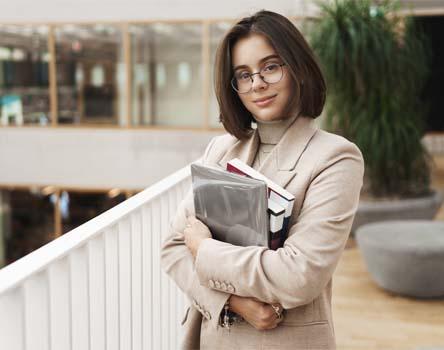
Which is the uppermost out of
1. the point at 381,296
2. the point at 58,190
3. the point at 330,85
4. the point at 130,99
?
the point at 330,85

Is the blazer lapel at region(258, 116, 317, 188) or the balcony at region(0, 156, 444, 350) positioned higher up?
the blazer lapel at region(258, 116, 317, 188)

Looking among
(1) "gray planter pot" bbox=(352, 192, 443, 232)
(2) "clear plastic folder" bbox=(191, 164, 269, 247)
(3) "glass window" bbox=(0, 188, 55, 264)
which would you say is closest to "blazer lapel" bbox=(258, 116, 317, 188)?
(2) "clear plastic folder" bbox=(191, 164, 269, 247)

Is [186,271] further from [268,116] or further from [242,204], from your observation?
[268,116]

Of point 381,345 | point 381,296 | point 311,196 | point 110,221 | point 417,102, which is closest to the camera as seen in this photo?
point 311,196

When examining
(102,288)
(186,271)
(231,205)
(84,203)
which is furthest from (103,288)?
(84,203)

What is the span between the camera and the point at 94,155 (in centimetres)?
937

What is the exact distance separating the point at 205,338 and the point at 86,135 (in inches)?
332

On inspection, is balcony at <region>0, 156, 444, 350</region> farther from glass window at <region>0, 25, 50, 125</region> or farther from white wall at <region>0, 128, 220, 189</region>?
glass window at <region>0, 25, 50, 125</region>

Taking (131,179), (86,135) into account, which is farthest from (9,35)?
(131,179)

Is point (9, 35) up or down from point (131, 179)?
up

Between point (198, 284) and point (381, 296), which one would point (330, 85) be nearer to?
point (381, 296)

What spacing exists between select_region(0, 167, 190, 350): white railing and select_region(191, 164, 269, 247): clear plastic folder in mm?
345

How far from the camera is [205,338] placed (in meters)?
1.35

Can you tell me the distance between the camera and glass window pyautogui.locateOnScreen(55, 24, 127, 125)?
9.38 meters
